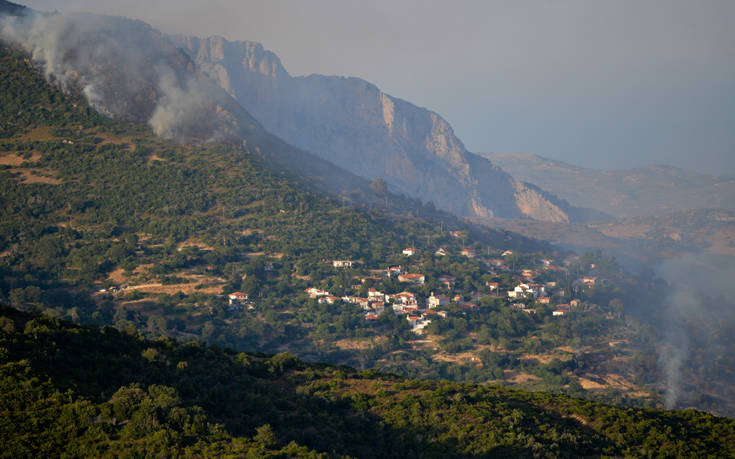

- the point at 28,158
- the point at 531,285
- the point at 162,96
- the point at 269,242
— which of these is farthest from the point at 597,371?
the point at 162,96

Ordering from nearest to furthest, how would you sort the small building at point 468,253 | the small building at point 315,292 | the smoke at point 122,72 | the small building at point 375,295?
the small building at point 315,292, the small building at point 375,295, the smoke at point 122,72, the small building at point 468,253

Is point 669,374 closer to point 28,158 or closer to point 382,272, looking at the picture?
point 382,272

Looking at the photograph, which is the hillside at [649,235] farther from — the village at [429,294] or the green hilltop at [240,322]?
the village at [429,294]

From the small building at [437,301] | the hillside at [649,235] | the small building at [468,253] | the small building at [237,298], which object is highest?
the hillside at [649,235]

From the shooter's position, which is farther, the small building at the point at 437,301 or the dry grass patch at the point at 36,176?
the dry grass patch at the point at 36,176

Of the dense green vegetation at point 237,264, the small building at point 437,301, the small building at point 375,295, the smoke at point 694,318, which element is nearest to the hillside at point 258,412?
the dense green vegetation at point 237,264

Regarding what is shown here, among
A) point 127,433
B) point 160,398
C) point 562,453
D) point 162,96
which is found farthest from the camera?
point 162,96
